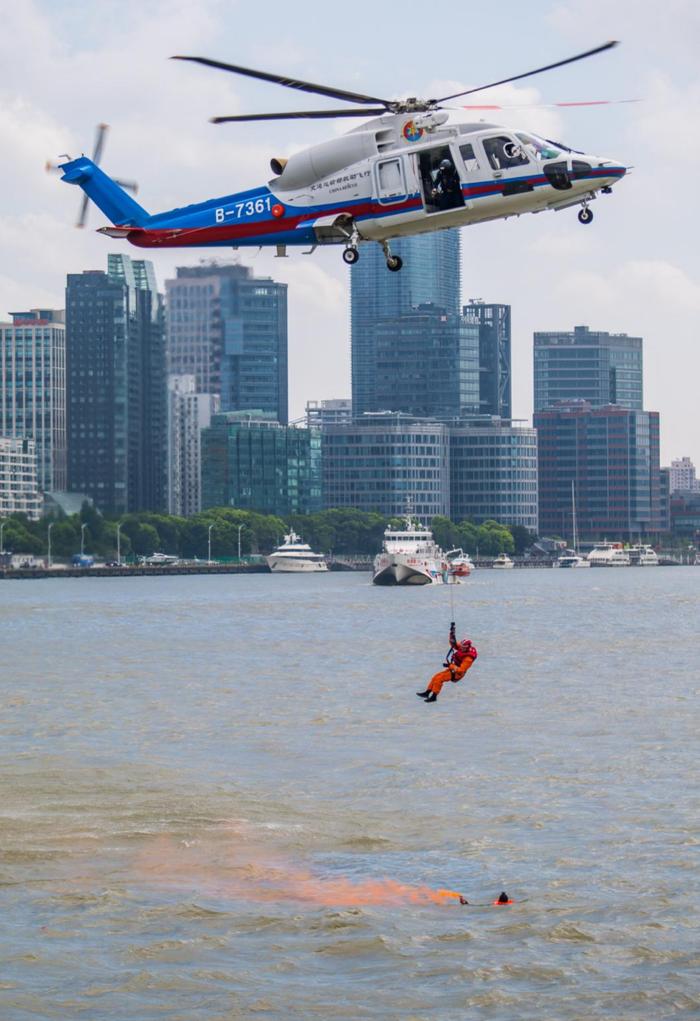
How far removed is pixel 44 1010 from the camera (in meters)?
34.2

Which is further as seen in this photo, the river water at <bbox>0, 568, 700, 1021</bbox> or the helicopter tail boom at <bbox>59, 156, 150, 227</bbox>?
the helicopter tail boom at <bbox>59, 156, 150, 227</bbox>

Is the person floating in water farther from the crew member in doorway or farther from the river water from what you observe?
the crew member in doorway

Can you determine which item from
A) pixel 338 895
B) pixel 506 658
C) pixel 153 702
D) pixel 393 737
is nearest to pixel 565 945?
pixel 338 895

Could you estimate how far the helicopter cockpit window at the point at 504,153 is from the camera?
41.0m

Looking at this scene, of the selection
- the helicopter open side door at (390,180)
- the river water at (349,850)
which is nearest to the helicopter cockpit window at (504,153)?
the helicopter open side door at (390,180)

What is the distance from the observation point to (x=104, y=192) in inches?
1861

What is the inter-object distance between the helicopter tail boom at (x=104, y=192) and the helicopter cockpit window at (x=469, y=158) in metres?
8.35

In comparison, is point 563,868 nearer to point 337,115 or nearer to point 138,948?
point 138,948

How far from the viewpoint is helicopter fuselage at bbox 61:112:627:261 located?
4050 centimetres

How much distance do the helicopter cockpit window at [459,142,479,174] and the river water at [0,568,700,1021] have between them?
16044mm

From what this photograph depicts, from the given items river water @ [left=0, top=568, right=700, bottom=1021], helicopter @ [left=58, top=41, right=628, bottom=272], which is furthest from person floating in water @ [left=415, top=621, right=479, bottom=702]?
helicopter @ [left=58, top=41, right=628, bottom=272]

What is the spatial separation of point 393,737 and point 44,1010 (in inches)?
1548

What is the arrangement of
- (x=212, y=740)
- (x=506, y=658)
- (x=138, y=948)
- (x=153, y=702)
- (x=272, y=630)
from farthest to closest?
(x=272, y=630) < (x=506, y=658) < (x=153, y=702) < (x=212, y=740) < (x=138, y=948)

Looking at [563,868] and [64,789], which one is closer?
[563,868]
